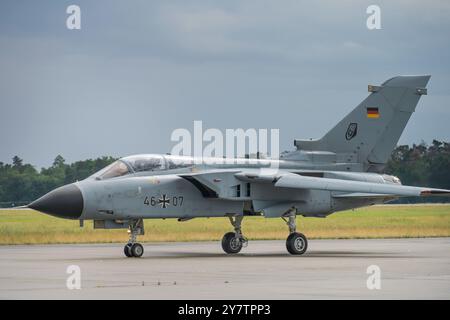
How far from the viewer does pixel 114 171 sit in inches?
945

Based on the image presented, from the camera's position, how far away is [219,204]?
25484 millimetres

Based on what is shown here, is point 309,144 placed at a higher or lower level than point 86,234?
higher

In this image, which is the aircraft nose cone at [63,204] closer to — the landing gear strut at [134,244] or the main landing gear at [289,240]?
the landing gear strut at [134,244]

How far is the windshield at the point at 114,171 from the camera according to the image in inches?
941

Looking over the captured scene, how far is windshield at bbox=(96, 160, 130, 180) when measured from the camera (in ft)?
78.4

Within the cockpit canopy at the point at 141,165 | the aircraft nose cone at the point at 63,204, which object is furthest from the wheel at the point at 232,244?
the aircraft nose cone at the point at 63,204

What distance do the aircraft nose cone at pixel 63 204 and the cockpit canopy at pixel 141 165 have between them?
35.9 inches

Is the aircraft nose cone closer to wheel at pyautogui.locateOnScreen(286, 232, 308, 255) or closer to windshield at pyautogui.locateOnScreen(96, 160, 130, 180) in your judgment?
windshield at pyautogui.locateOnScreen(96, 160, 130, 180)

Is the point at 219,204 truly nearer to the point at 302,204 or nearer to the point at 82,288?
the point at 302,204

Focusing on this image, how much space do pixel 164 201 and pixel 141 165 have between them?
3.20 feet

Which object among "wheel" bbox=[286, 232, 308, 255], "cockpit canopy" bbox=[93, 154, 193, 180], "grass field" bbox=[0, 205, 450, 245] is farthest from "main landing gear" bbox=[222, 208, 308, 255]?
"grass field" bbox=[0, 205, 450, 245]

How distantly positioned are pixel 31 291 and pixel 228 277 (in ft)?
12.3
